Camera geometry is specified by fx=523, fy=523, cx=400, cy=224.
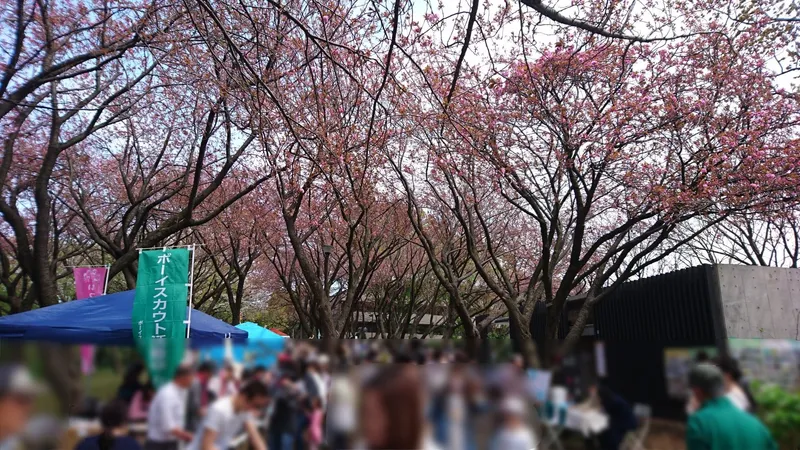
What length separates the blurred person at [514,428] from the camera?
1.49 meters

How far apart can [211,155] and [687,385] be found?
1283 centimetres

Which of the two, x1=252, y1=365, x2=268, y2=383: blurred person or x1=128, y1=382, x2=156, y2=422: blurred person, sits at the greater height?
x1=252, y1=365, x2=268, y2=383: blurred person

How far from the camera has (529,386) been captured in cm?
156

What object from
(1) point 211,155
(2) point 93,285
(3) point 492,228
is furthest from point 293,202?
(3) point 492,228

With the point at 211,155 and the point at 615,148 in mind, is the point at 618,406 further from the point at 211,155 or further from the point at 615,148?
the point at 211,155

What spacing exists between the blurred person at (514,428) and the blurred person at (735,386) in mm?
624

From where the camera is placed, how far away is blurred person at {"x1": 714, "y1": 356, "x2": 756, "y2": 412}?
1.59 meters

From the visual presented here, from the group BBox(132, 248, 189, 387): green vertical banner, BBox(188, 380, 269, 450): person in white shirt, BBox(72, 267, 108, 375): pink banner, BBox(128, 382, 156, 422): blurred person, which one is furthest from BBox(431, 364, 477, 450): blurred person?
BBox(72, 267, 108, 375): pink banner

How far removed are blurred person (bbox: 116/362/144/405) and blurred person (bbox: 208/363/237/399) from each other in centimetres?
19

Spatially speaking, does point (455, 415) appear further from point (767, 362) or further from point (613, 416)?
point (767, 362)

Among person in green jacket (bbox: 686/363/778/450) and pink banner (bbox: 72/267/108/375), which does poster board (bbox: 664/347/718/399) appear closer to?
person in green jacket (bbox: 686/363/778/450)

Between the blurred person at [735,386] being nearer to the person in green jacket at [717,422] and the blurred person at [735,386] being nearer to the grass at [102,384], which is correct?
the person in green jacket at [717,422]

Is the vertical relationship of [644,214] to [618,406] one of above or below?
above

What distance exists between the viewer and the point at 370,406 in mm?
1419
